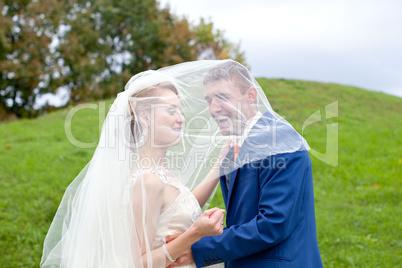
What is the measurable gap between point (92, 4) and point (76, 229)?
27.0 meters

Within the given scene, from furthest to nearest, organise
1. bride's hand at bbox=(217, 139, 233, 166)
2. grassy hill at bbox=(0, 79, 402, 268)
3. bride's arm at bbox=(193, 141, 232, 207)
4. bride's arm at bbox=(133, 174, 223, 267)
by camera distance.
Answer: grassy hill at bbox=(0, 79, 402, 268) → bride's arm at bbox=(193, 141, 232, 207) → bride's hand at bbox=(217, 139, 233, 166) → bride's arm at bbox=(133, 174, 223, 267)

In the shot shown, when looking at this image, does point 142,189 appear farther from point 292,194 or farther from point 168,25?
point 168,25

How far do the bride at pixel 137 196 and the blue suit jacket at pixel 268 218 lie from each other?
15cm

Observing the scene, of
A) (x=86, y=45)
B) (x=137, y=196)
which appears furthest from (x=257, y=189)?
(x=86, y=45)

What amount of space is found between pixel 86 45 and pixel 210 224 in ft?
81.1

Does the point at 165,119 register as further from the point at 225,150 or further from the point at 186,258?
the point at 186,258

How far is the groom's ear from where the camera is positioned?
2551mm

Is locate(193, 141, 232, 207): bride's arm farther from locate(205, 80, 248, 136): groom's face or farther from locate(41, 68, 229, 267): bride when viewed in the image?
locate(205, 80, 248, 136): groom's face

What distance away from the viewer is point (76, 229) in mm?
2568

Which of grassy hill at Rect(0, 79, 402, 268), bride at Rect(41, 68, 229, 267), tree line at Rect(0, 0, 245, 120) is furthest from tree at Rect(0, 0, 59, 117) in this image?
bride at Rect(41, 68, 229, 267)

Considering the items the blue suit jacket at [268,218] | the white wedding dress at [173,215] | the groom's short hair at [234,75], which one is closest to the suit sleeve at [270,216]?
the blue suit jacket at [268,218]

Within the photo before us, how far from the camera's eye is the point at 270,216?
88.3 inches

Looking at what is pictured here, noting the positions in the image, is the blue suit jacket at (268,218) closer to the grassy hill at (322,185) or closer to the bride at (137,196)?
the bride at (137,196)

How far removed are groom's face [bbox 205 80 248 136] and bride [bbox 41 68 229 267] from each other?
16 centimetres
